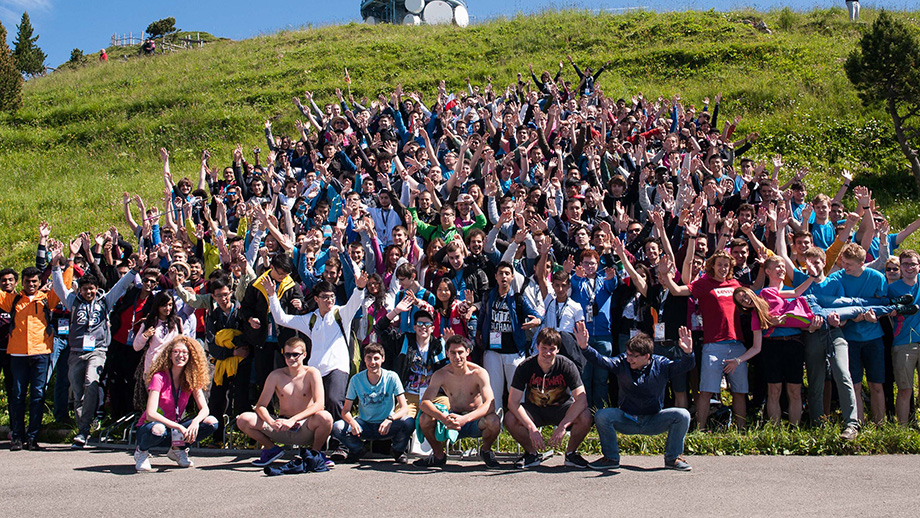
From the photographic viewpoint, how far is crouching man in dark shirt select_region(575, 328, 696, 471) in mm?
6691

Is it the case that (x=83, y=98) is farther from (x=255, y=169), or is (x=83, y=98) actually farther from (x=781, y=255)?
(x=781, y=255)

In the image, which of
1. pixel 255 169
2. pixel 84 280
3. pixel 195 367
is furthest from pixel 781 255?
pixel 255 169

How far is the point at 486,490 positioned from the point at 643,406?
1766 millimetres

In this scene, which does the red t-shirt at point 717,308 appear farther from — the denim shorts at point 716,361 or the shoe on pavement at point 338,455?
the shoe on pavement at point 338,455

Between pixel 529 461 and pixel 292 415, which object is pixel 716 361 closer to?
pixel 529 461

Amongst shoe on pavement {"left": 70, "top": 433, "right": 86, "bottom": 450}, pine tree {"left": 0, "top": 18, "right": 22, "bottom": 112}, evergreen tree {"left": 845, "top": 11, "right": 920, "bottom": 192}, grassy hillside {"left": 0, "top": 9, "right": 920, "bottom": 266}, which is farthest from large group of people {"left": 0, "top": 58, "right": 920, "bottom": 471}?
pine tree {"left": 0, "top": 18, "right": 22, "bottom": 112}

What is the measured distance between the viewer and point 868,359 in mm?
7742

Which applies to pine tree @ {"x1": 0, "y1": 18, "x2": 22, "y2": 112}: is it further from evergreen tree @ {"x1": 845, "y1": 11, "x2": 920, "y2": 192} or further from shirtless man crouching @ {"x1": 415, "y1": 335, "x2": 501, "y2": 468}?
evergreen tree @ {"x1": 845, "y1": 11, "x2": 920, "y2": 192}

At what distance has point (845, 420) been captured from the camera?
7.38 metres

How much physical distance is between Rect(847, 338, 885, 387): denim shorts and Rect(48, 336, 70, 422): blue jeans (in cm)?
880

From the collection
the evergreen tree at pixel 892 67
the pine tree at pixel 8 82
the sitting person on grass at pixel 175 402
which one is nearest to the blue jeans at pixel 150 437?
the sitting person on grass at pixel 175 402

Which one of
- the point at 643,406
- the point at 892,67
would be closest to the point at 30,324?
the point at 643,406

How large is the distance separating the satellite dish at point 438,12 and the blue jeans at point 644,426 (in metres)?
48.3

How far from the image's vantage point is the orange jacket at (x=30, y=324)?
8.73 metres
